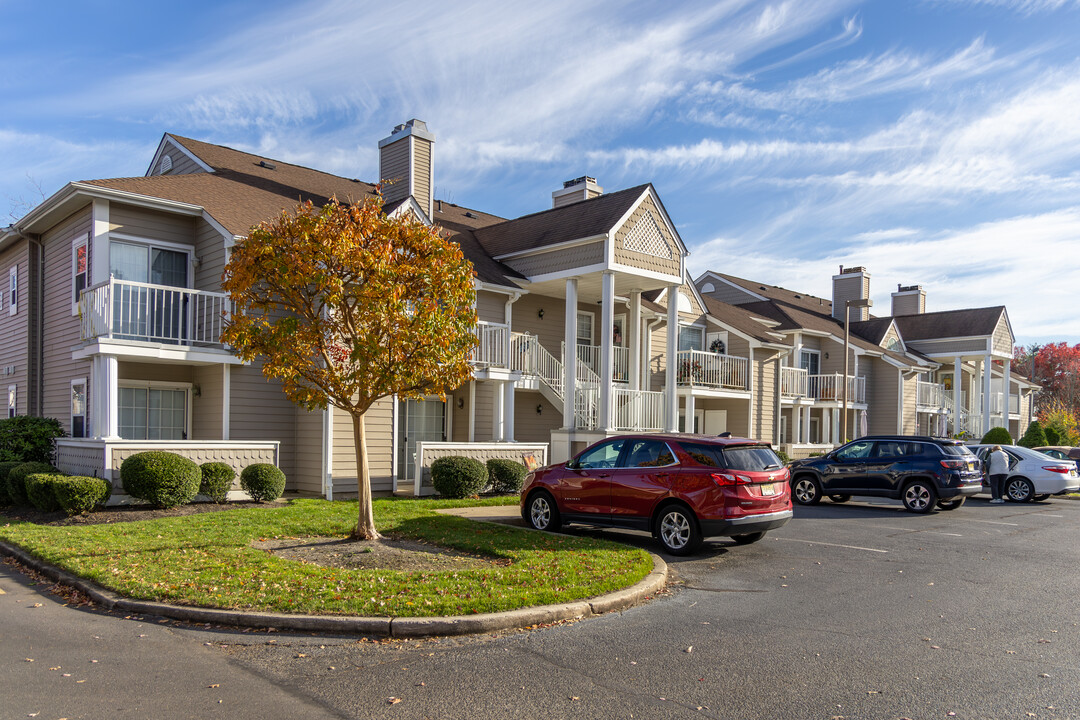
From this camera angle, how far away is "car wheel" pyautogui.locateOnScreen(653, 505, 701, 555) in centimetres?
1109

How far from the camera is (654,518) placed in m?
11.5

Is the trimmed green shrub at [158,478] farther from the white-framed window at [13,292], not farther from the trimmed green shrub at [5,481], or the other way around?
the white-framed window at [13,292]

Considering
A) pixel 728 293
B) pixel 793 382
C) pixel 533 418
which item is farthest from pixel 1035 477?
pixel 728 293

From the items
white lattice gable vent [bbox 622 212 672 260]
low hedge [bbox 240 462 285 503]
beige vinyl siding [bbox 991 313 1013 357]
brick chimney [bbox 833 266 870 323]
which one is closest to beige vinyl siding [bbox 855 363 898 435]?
brick chimney [bbox 833 266 870 323]

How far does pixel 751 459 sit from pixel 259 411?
10.8m

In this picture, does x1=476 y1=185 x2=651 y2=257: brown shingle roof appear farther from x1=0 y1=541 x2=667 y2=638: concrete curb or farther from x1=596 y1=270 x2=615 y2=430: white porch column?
x1=0 y1=541 x2=667 y2=638: concrete curb

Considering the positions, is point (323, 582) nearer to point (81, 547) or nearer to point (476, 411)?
point (81, 547)

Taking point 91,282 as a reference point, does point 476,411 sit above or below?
below

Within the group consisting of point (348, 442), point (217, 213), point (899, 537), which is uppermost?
point (217, 213)

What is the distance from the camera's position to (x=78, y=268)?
1816 centimetres

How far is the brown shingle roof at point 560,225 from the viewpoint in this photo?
858 inches

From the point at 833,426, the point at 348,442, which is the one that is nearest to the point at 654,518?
the point at 348,442

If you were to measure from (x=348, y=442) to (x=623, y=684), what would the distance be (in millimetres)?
12590

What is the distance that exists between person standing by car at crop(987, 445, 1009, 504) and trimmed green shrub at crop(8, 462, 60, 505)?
22.0 meters
